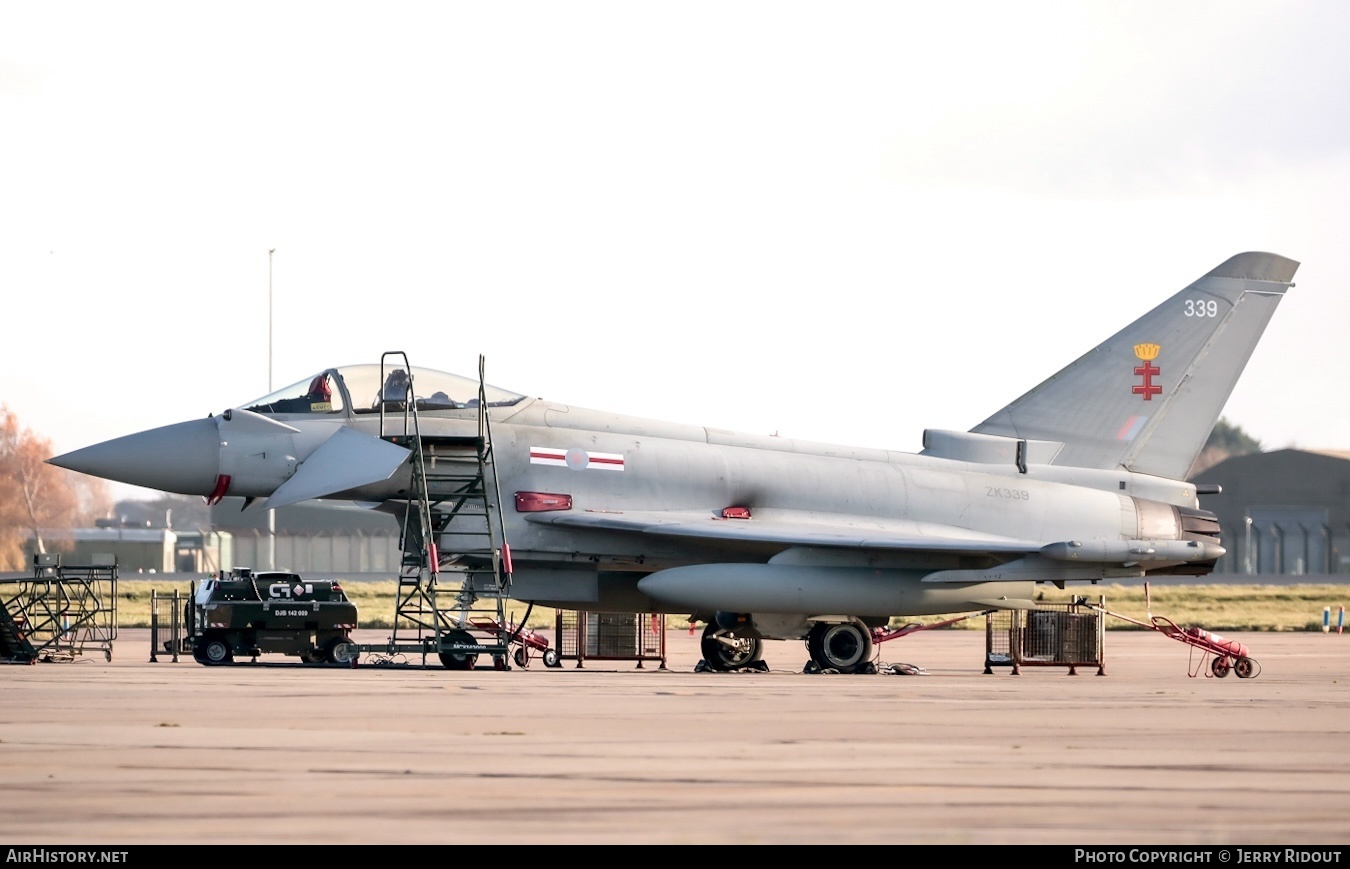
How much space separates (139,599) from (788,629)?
29.9m

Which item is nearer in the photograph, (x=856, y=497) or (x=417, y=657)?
(x=856, y=497)

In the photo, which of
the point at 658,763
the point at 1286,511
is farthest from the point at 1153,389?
the point at 1286,511

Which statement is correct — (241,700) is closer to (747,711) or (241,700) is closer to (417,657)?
(747,711)

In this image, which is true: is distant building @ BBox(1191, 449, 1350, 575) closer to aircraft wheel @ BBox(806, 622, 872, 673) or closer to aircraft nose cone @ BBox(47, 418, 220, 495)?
aircraft wheel @ BBox(806, 622, 872, 673)

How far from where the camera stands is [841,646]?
19562 mm

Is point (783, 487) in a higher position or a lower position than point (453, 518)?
higher

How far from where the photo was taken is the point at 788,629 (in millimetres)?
19359

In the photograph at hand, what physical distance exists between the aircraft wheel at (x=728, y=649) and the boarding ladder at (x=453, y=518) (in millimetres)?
2532

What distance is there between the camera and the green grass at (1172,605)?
1495 inches

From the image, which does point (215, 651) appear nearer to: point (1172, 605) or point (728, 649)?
point (728, 649)

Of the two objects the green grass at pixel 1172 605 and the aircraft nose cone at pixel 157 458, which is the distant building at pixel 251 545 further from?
the aircraft nose cone at pixel 157 458

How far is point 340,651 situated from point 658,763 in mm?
10627

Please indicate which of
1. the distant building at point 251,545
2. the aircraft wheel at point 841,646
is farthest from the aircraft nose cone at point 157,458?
the distant building at point 251,545
